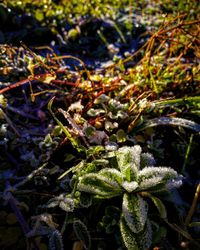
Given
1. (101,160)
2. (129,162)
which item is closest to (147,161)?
(129,162)

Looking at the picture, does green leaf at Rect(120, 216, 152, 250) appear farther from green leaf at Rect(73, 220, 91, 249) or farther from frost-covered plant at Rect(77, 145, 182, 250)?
green leaf at Rect(73, 220, 91, 249)

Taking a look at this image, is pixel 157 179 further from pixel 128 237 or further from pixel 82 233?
pixel 82 233

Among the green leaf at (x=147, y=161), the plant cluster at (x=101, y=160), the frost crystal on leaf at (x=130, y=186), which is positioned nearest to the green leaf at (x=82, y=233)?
the plant cluster at (x=101, y=160)

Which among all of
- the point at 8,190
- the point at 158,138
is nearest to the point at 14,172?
the point at 8,190

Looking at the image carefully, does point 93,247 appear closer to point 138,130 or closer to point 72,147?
point 72,147

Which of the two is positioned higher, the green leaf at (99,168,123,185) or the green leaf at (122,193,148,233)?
the green leaf at (99,168,123,185)

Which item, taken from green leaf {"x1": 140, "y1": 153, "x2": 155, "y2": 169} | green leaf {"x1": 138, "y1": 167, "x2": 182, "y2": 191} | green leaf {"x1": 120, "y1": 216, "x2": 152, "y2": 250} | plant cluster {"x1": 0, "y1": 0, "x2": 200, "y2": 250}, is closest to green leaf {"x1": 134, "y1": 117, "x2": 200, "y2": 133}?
plant cluster {"x1": 0, "y1": 0, "x2": 200, "y2": 250}

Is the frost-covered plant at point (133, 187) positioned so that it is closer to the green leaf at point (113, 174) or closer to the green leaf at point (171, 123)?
the green leaf at point (113, 174)
